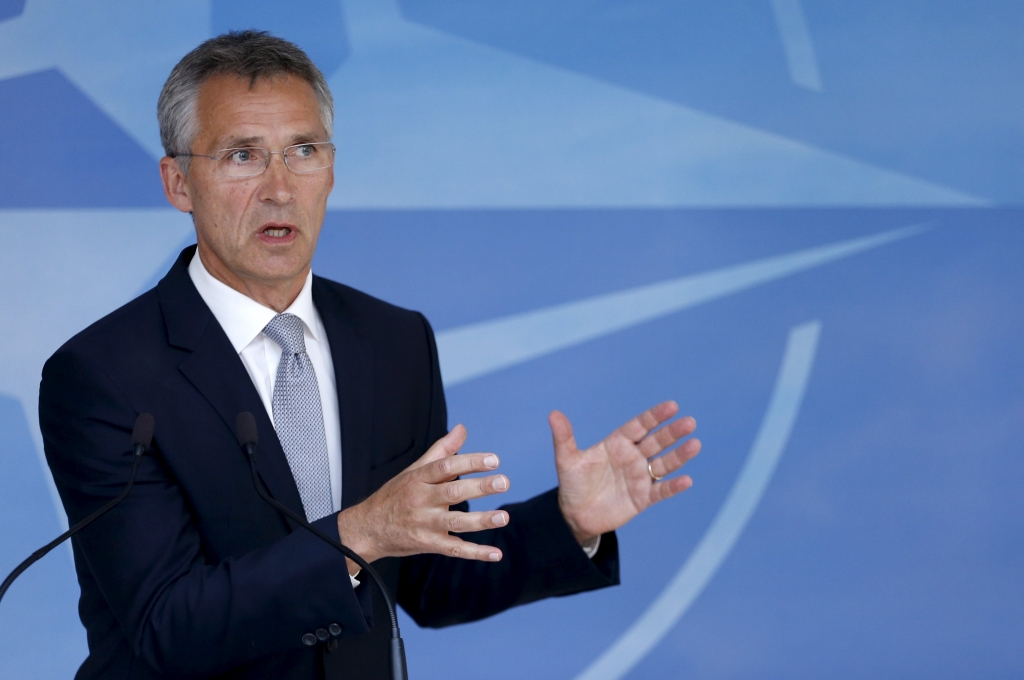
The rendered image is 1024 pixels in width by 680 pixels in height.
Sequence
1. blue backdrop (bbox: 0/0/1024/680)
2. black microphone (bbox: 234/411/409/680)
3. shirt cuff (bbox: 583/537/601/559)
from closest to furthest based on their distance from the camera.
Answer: black microphone (bbox: 234/411/409/680) → shirt cuff (bbox: 583/537/601/559) → blue backdrop (bbox: 0/0/1024/680)

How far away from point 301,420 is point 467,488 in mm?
519

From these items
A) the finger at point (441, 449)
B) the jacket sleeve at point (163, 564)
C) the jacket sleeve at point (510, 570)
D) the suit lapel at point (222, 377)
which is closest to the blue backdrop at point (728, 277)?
the jacket sleeve at point (510, 570)

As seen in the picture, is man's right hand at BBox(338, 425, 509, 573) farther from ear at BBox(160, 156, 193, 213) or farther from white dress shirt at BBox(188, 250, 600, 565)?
ear at BBox(160, 156, 193, 213)

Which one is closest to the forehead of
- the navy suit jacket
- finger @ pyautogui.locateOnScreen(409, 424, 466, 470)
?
the navy suit jacket

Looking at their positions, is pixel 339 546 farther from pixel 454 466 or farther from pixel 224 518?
pixel 224 518

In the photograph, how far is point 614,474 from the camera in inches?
74.8

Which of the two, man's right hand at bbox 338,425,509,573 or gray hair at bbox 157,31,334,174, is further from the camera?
gray hair at bbox 157,31,334,174

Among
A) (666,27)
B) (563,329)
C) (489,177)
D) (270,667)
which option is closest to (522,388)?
(563,329)

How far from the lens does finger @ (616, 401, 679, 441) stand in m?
1.83

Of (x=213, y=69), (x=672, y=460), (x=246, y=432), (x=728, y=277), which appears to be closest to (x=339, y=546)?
(x=246, y=432)

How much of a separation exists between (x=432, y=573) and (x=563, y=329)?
1.46 meters

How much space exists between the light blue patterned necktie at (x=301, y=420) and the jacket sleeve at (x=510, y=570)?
0.30 m

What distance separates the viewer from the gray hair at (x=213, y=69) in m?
1.90

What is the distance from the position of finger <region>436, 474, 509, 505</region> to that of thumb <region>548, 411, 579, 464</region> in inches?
16.6
